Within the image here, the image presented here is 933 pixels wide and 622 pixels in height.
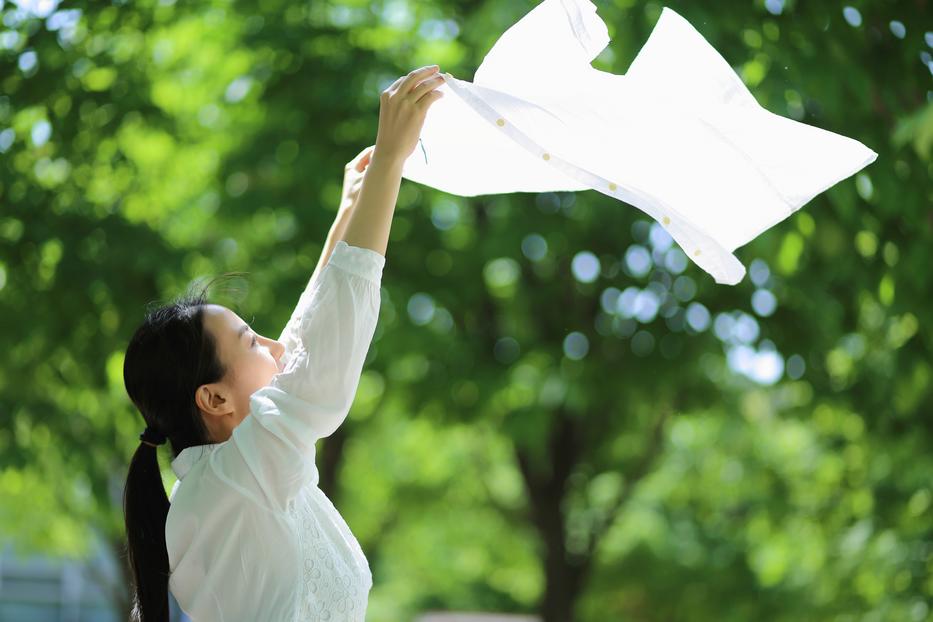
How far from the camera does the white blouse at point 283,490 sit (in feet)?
6.47

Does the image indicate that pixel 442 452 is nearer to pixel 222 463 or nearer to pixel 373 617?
pixel 373 617

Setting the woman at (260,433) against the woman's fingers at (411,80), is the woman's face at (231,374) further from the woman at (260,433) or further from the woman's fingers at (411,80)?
the woman's fingers at (411,80)

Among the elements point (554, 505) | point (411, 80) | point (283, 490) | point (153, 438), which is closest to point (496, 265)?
point (554, 505)

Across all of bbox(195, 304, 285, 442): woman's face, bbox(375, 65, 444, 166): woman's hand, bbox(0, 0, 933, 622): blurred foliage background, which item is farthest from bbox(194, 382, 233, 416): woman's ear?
bbox(0, 0, 933, 622): blurred foliage background

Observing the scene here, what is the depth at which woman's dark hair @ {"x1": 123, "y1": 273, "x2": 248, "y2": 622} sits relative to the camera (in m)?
2.18

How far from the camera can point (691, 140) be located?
8.42 ft

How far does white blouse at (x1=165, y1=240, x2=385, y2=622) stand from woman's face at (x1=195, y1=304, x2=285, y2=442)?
7 centimetres

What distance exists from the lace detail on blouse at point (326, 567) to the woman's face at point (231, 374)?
202 millimetres

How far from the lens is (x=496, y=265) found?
7.72 m

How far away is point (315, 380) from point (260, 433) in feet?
0.47

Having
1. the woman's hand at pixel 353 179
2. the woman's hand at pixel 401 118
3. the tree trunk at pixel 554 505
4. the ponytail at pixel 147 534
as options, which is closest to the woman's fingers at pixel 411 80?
the woman's hand at pixel 401 118

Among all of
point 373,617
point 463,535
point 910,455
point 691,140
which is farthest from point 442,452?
point 691,140

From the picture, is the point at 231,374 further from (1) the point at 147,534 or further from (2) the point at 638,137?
(2) the point at 638,137

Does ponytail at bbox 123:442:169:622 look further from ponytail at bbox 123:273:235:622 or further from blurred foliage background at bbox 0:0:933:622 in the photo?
blurred foliage background at bbox 0:0:933:622
